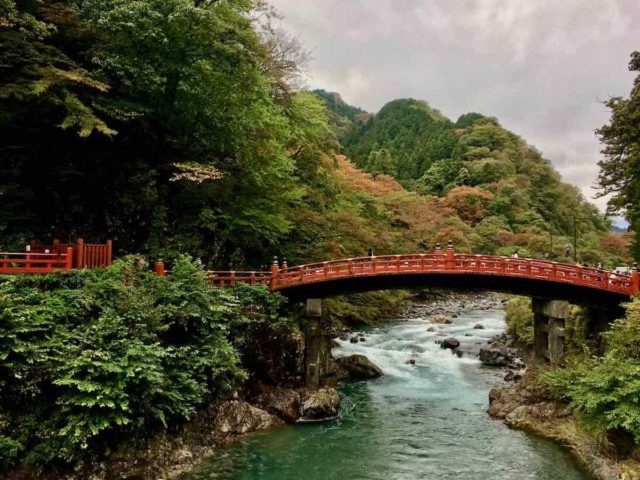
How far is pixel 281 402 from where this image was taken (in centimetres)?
2114

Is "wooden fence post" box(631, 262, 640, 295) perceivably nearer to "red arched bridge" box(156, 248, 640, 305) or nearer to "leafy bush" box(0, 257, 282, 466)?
"red arched bridge" box(156, 248, 640, 305)

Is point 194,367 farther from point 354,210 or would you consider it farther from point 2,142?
point 354,210

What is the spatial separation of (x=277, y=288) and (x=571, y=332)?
604 inches

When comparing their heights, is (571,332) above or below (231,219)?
below

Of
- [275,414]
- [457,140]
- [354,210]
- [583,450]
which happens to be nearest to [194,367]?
[275,414]

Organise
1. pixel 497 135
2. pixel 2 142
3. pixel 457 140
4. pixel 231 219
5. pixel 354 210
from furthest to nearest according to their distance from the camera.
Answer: pixel 497 135 → pixel 457 140 → pixel 354 210 → pixel 231 219 → pixel 2 142

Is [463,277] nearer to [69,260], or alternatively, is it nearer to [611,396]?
Answer: [611,396]

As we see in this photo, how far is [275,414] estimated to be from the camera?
67.5 ft

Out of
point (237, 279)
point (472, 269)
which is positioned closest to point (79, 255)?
point (237, 279)

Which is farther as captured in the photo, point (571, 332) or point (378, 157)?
point (378, 157)

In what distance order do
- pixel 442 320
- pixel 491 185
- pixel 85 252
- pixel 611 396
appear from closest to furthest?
pixel 611 396, pixel 85 252, pixel 442 320, pixel 491 185

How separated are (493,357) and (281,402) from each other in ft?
51.1

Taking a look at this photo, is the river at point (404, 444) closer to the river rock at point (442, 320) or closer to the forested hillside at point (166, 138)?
the forested hillside at point (166, 138)

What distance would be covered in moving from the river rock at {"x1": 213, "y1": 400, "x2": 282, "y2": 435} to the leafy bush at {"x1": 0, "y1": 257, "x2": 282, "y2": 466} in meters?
0.84
